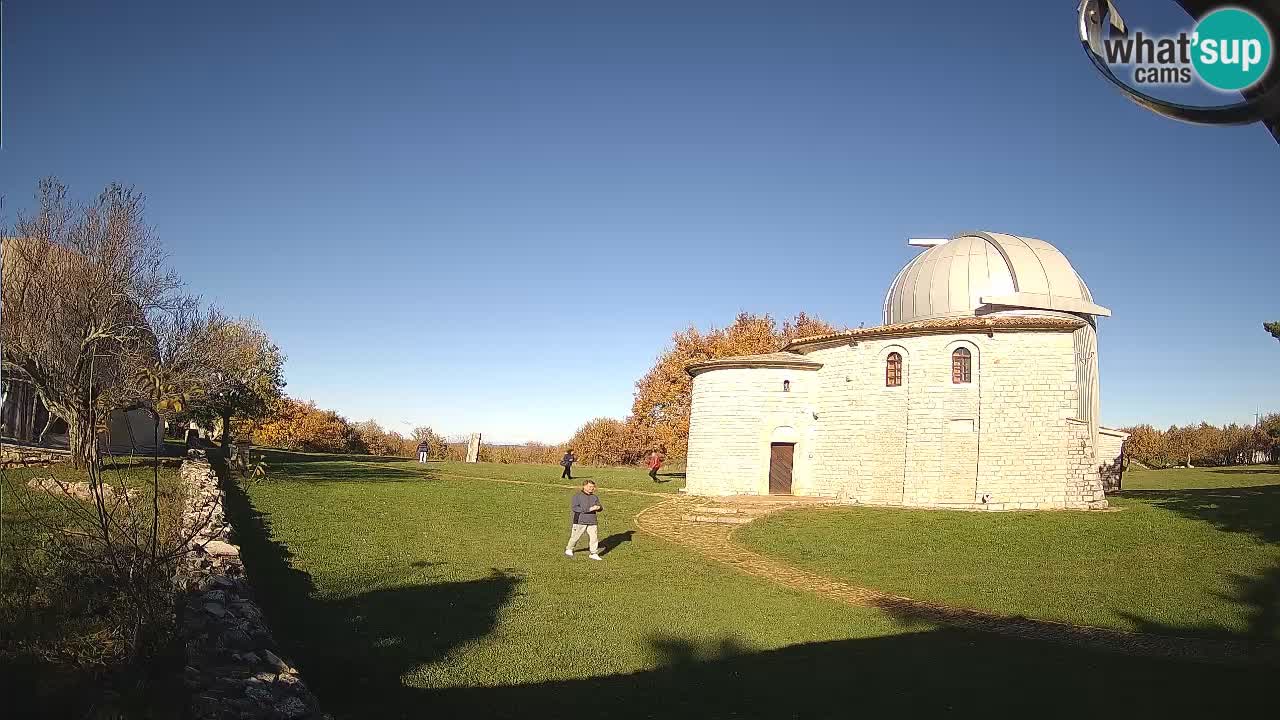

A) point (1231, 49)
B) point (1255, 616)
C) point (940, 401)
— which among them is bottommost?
point (1255, 616)

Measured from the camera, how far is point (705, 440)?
26734mm

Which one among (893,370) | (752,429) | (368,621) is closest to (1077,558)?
(893,370)

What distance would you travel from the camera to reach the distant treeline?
231ft

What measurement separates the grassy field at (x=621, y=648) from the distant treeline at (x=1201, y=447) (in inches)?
2900

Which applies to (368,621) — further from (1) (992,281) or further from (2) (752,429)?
(1) (992,281)

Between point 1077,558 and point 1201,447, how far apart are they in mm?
74917

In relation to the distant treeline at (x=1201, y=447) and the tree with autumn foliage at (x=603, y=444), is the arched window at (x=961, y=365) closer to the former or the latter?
the tree with autumn foliage at (x=603, y=444)

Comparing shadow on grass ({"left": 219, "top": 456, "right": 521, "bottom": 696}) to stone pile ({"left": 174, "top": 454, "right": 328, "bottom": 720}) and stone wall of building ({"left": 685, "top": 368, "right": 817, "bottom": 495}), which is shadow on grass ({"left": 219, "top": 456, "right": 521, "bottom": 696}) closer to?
stone pile ({"left": 174, "top": 454, "right": 328, "bottom": 720})

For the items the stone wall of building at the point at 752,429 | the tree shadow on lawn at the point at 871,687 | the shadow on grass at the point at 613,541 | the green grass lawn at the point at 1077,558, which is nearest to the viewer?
the tree shadow on lawn at the point at 871,687

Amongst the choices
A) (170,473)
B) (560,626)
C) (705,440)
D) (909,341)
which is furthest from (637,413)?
(560,626)

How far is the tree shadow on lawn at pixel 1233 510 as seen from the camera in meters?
15.3

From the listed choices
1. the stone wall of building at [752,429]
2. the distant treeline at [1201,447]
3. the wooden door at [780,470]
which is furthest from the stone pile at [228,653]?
the distant treeline at [1201,447]

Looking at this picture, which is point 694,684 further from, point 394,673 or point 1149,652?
point 1149,652

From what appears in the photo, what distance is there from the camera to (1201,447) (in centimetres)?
7231
